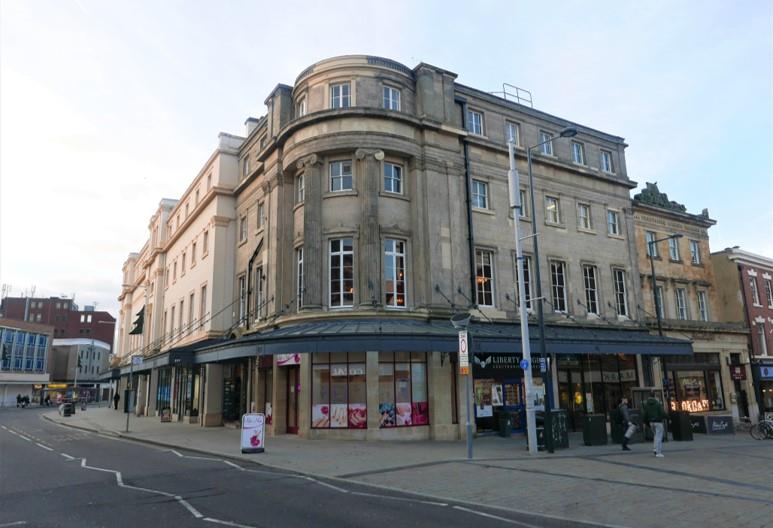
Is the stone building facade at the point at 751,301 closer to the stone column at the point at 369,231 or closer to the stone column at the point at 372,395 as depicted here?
the stone column at the point at 369,231

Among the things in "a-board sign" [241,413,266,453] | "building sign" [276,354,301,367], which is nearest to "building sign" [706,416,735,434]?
"building sign" [276,354,301,367]

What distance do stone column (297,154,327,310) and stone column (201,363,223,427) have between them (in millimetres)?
10549

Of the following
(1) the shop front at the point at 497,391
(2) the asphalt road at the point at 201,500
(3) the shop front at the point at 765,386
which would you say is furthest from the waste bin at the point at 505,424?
(3) the shop front at the point at 765,386

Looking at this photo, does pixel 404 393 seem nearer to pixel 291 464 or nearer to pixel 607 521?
pixel 291 464

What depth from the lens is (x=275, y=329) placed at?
22516 mm

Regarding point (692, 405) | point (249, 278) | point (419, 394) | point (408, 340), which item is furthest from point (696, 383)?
point (249, 278)

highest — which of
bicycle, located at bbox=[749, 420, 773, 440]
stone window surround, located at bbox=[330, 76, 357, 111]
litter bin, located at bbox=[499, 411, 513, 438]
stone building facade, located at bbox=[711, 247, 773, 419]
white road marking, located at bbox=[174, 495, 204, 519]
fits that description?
stone window surround, located at bbox=[330, 76, 357, 111]

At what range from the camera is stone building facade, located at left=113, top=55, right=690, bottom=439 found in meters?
20.2

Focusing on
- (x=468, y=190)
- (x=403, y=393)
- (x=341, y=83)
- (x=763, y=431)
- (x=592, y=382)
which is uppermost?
(x=341, y=83)

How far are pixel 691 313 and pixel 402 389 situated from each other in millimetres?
21914

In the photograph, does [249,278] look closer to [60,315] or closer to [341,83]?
[341,83]

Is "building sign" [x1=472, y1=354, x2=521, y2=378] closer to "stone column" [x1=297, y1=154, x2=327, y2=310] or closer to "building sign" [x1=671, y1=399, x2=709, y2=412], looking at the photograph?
"stone column" [x1=297, y1=154, x2=327, y2=310]

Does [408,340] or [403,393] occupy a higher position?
[408,340]

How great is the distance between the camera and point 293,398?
71.6 ft
